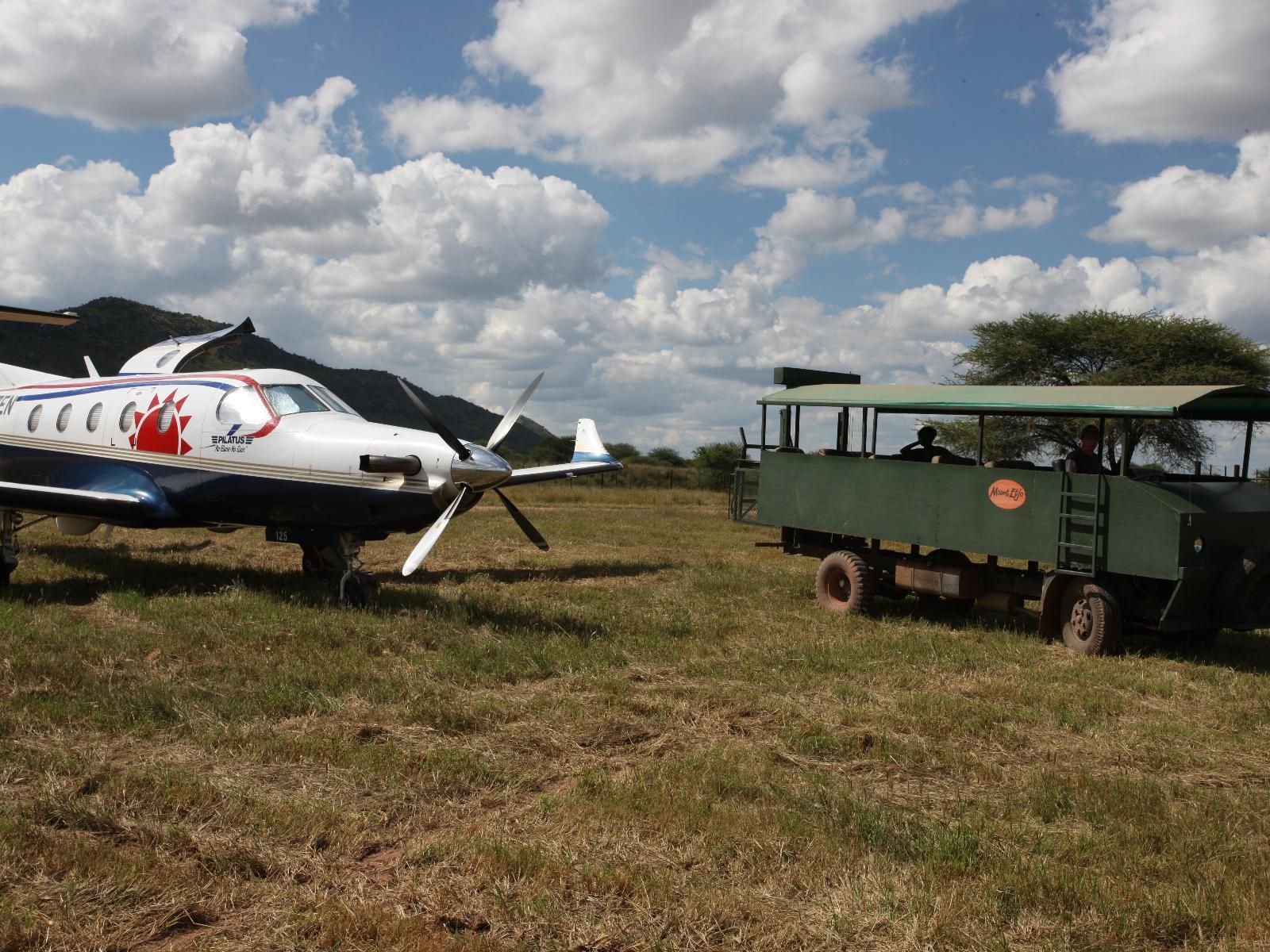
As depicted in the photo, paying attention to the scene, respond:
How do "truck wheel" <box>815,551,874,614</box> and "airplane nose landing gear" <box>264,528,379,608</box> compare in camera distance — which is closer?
"airplane nose landing gear" <box>264,528,379,608</box>

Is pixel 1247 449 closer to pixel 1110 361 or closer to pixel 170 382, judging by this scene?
pixel 170 382

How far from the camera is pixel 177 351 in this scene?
585 inches

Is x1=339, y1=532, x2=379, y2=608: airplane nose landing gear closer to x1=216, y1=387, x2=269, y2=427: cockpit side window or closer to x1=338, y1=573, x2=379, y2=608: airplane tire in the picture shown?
x1=338, y1=573, x2=379, y2=608: airplane tire

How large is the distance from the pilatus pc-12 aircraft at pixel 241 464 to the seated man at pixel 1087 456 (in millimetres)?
5814

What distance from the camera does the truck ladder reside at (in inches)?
401

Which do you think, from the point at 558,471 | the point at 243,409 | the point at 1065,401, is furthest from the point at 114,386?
the point at 1065,401

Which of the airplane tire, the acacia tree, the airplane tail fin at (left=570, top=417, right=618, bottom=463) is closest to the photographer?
the airplane tire

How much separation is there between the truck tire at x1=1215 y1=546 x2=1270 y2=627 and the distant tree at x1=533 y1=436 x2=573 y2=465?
5115cm

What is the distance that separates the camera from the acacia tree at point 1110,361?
100 feet

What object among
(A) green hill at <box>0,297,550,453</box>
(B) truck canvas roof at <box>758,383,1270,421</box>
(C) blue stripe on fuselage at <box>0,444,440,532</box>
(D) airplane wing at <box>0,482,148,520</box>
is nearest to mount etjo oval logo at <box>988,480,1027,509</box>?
(B) truck canvas roof at <box>758,383,1270,421</box>

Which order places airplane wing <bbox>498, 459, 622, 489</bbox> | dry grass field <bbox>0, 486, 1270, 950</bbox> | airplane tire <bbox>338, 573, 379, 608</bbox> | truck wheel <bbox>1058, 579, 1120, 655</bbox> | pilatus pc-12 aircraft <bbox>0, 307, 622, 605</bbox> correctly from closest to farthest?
dry grass field <bbox>0, 486, 1270, 950</bbox>, truck wheel <bbox>1058, 579, 1120, 655</bbox>, pilatus pc-12 aircraft <bbox>0, 307, 622, 605</bbox>, airplane tire <bbox>338, 573, 379, 608</bbox>, airplane wing <bbox>498, 459, 622, 489</bbox>

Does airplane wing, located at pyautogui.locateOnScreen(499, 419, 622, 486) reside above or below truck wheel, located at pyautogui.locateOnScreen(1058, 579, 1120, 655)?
above

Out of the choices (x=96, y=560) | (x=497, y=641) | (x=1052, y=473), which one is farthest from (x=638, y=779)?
(x=96, y=560)

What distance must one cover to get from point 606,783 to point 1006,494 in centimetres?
678
